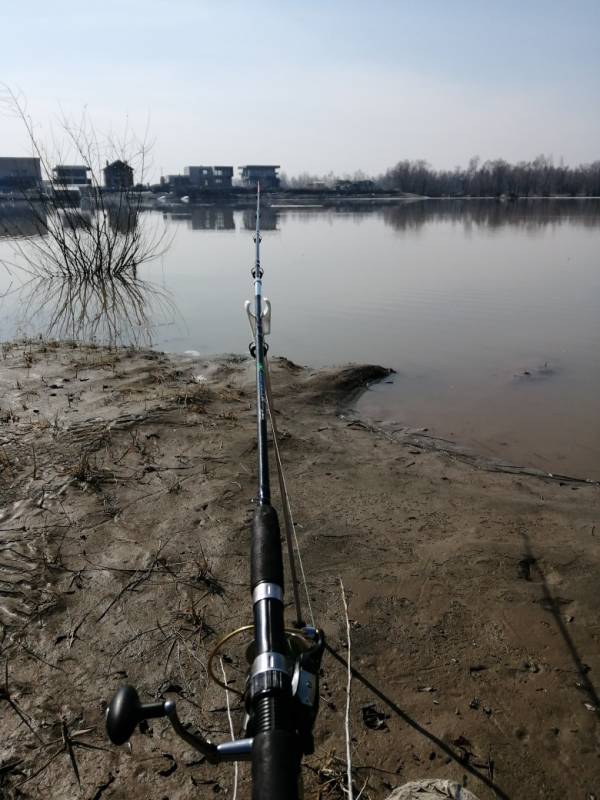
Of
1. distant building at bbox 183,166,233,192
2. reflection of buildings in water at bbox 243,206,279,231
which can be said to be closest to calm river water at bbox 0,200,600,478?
reflection of buildings in water at bbox 243,206,279,231

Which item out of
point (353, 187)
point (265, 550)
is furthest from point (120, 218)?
point (353, 187)

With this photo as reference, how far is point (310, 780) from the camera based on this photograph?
2029mm

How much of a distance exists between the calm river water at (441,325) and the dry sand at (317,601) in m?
1.39

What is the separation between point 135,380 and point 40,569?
143 inches

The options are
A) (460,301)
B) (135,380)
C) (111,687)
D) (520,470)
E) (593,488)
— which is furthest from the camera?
(460,301)

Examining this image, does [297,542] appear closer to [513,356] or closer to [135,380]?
[135,380]

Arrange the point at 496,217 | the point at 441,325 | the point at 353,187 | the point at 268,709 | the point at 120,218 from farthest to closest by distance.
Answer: the point at 353,187 → the point at 496,217 → the point at 120,218 → the point at 441,325 → the point at 268,709

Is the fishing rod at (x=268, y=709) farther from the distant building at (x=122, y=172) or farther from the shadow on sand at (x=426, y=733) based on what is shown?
the distant building at (x=122, y=172)

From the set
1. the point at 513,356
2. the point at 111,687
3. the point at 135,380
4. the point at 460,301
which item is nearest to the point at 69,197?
the point at 135,380

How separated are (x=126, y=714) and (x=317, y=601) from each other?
6.69 ft

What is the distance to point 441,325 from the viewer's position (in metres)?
10.2

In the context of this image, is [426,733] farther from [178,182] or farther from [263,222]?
[178,182]

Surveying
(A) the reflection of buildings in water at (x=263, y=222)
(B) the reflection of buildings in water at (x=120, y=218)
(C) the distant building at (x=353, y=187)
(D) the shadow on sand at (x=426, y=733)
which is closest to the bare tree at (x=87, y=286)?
(B) the reflection of buildings in water at (x=120, y=218)

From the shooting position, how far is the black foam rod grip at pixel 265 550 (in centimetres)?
135
